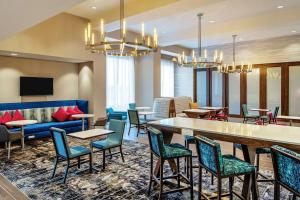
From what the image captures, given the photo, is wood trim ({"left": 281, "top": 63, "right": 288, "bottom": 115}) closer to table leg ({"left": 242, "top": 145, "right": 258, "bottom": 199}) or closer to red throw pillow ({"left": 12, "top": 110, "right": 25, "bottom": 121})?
table leg ({"left": 242, "top": 145, "right": 258, "bottom": 199})

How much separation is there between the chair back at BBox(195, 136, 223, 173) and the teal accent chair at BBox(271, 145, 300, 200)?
48cm

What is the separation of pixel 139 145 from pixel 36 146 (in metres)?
2.65

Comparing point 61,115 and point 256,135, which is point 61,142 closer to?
point 256,135

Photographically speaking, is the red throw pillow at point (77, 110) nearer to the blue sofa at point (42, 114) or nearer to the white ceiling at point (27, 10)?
the blue sofa at point (42, 114)

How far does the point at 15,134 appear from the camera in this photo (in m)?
4.89

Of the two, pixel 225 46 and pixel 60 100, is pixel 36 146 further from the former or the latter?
pixel 225 46

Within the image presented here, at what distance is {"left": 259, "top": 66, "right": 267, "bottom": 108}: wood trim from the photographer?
9.57 m

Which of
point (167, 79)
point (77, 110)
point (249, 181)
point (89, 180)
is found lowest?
point (89, 180)

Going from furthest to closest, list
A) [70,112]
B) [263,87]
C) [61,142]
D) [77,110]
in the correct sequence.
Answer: [263,87]
[77,110]
[70,112]
[61,142]

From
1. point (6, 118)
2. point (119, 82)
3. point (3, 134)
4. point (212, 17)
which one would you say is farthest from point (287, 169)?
point (119, 82)

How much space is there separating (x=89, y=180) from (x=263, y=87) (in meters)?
8.69

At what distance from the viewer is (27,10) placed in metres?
2.65

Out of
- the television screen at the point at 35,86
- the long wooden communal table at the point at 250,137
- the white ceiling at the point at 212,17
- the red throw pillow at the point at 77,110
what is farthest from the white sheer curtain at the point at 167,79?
the long wooden communal table at the point at 250,137

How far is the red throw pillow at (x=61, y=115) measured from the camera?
6.96 metres
